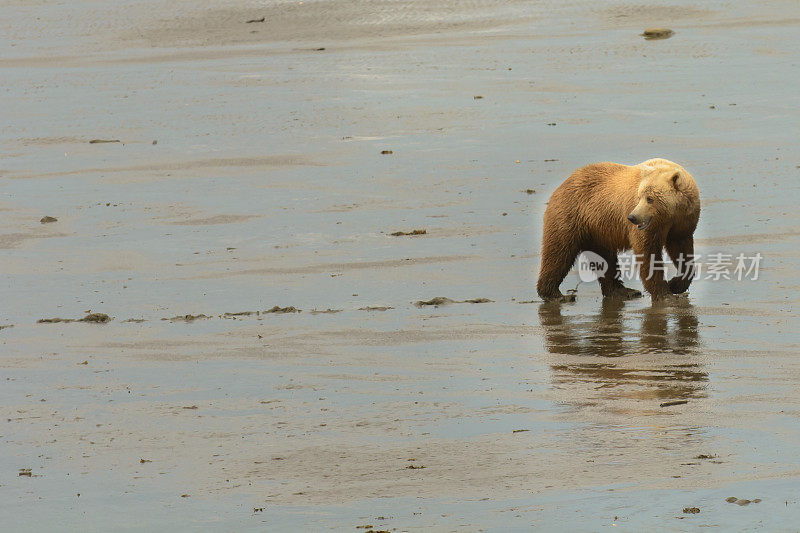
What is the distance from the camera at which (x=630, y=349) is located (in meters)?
9.17

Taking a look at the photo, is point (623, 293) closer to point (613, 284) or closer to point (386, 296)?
point (613, 284)

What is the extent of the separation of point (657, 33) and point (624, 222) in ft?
42.6

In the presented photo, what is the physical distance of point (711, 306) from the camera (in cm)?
1032

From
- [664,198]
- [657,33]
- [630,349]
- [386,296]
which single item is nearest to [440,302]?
[386,296]

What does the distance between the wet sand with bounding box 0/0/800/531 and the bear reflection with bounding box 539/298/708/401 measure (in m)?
0.04

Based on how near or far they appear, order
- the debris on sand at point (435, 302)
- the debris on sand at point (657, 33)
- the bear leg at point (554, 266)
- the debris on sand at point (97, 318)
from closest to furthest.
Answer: the debris on sand at point (97, 318) → the debris on sand at point (435, 302) → the bear leg at point (554, 266) → the debris on sand at point (657, 33)

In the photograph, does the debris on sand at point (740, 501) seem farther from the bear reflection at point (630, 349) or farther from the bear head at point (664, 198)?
the bear head at point (664, 198)

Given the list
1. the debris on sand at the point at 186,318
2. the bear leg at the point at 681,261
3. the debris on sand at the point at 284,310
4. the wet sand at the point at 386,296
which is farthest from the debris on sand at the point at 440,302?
the debris on sand at the point at 186,318

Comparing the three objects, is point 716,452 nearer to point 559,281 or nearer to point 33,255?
point 559,281

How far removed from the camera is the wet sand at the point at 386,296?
6.71 m

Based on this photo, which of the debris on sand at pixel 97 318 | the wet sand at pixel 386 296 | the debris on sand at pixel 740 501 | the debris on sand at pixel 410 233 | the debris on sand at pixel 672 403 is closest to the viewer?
the debris on sand at pixel 740 501

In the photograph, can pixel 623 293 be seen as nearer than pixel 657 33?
Yes

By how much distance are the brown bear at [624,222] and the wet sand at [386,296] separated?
0.90ft

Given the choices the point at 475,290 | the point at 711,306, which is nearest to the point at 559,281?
the point at 475,290
